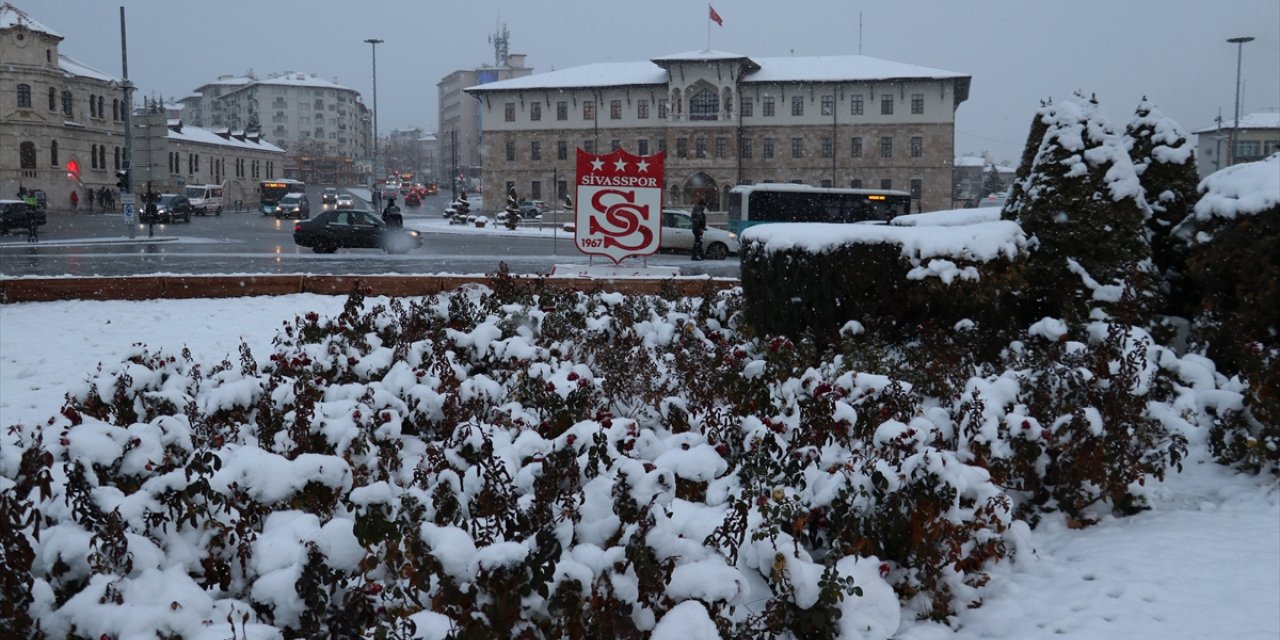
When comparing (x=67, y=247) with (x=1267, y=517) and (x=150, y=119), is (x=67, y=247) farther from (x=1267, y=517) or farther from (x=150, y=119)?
(x=1267, y=517)

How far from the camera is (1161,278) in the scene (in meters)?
9.11

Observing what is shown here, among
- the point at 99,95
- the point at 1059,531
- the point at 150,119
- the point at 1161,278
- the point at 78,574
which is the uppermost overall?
the point at 99,95

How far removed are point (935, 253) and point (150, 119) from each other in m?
27.0

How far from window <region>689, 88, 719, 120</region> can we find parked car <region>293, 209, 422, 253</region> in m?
41.3

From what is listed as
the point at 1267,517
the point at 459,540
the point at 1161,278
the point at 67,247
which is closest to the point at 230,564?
the point at 459,540

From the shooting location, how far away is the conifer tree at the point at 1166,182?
936 centimetres

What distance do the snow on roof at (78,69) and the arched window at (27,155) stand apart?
7.17m

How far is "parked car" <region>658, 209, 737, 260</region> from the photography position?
3153cm

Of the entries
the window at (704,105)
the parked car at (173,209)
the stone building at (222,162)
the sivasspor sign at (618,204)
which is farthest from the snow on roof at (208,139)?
the sivasspor sign at (618,204)

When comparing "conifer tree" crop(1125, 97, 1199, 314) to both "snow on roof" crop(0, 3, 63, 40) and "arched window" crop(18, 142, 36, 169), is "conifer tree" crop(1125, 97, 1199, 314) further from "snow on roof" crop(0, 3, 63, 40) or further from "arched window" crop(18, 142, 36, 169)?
"snow on roof" crop(0, 3, 63, 40)

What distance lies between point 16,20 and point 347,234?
53.5 meters

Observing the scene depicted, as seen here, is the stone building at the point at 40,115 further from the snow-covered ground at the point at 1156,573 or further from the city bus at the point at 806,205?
the snow-covered ground at the point at 1156,573

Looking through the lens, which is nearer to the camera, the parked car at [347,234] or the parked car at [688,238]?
the parked car at [347,234]

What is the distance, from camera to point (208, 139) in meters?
90.8
